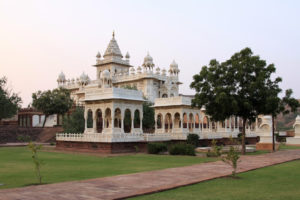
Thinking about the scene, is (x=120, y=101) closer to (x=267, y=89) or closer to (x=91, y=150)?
(x=91, y=150)

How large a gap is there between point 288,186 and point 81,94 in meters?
53.6

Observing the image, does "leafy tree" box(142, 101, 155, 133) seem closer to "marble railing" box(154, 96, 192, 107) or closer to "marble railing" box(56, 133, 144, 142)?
"marble railing" box(154, 96, 192, 107)

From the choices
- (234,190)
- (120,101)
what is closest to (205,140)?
(120,101)

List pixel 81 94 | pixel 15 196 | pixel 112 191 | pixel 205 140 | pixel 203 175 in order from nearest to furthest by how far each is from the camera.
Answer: pixel 15 196
pixel 112 191
pixel 203 175
pixel 205 140
pixel 81 94

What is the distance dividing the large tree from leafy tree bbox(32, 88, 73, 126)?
3139 centimetres

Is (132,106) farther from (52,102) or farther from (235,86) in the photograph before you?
(52,102)

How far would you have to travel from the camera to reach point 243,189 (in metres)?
9.99

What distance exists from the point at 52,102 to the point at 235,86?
34523 millimetres

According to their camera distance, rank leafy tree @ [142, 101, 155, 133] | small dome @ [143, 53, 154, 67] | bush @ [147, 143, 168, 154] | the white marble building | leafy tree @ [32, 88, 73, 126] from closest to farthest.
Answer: bush @ [147, 143, 168, 154]
the white marble building
leafy tree @ [142, 101, 155, 133]
leafy tree @ [32, 88, 73, 126]
small dome @ [143, 53, 154, 67]

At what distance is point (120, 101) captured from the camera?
29.2 m

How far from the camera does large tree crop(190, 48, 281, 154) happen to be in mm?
23688

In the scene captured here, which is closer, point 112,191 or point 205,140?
point 112,191

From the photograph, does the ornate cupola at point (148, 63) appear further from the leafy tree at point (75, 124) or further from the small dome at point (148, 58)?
the leafy tree at point (75, 124)

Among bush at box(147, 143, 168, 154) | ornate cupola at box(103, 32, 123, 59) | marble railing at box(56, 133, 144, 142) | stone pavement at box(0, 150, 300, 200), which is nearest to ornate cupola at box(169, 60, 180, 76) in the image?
ornate cupola at box(103, 32, 123, 59)
